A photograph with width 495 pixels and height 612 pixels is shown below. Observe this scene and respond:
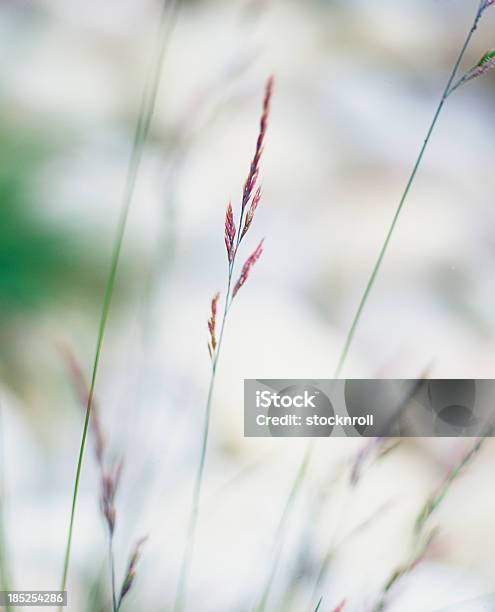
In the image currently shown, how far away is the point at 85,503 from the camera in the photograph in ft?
2.41

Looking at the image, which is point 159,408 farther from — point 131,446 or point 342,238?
point 342,238

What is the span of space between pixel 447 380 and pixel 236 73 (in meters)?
0.47

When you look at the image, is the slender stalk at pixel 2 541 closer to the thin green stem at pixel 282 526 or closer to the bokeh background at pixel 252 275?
the bokeh background at pixel 252 275

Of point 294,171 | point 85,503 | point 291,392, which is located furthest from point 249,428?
point 294,171

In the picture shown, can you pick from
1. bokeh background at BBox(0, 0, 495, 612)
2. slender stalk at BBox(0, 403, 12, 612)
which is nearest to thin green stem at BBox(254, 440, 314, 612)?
bokeh background at BBox(0, 0, 495, 612)

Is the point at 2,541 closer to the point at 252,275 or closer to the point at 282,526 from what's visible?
the point at 282,526

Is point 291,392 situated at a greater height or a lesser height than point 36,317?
lesser

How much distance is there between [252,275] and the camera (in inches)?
30.9

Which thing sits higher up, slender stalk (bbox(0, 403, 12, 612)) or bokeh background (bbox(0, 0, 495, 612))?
bokeh background (bbox(0, 0, 495, 612))

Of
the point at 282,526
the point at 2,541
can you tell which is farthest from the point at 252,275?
the point at 2,541

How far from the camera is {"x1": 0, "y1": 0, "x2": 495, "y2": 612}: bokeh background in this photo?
731mm

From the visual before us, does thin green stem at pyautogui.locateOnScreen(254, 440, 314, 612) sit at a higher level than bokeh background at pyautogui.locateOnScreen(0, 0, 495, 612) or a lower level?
lower

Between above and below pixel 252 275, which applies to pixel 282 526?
below

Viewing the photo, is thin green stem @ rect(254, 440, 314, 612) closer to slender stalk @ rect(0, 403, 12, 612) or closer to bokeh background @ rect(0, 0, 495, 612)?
bokeh background @ rect(0, 0, 495, 612)
